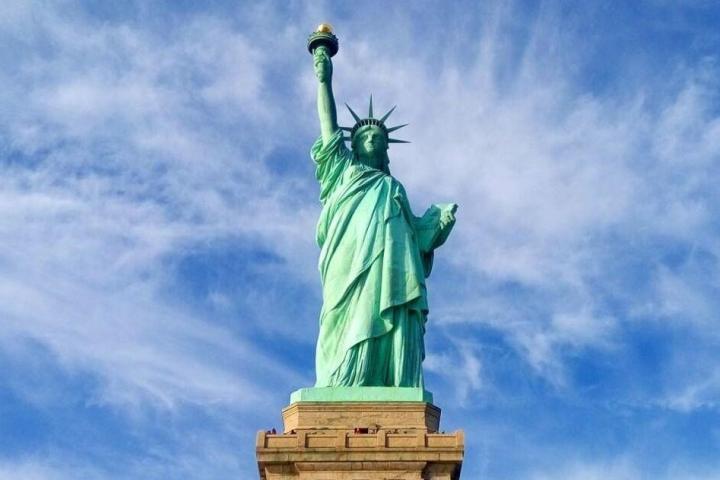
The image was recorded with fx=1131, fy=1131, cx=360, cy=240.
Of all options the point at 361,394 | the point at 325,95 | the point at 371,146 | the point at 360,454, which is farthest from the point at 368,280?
the point at 325,95

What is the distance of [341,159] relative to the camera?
2652cm

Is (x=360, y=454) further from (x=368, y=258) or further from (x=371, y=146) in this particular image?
(x=371, y=146)

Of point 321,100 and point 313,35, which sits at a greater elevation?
point 313,35

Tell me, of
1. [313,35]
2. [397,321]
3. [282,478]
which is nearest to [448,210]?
[397,321]

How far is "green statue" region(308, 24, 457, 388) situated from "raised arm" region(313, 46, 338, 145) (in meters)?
0.03

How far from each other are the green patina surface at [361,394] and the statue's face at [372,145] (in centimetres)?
651

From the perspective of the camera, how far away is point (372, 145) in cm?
2694

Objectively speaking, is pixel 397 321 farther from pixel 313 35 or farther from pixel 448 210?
pixel 313 35

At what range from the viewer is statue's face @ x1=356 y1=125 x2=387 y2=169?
88.3 ft

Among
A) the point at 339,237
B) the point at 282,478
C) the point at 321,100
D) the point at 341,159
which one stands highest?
the point at 321,100

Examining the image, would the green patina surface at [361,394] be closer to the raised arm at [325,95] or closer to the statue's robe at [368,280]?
the statue's robe at [368,280]

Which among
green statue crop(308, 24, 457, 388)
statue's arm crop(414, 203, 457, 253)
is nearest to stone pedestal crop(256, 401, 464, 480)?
green statue crop(308, 24, 457, 388)

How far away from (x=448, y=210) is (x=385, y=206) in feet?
5.35

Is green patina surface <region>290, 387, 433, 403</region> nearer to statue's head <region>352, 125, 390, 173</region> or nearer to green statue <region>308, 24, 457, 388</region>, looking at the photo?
green statue <region>308, 24, 457, 388</region>
